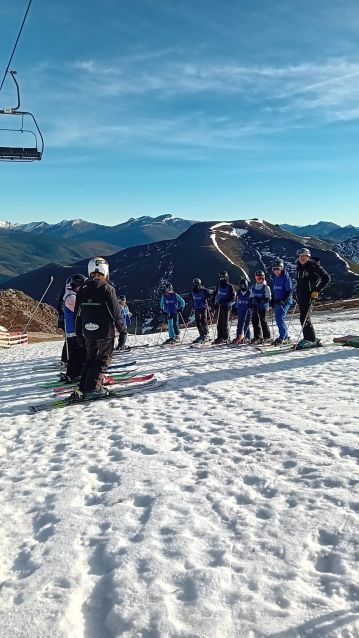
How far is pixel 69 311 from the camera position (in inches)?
533

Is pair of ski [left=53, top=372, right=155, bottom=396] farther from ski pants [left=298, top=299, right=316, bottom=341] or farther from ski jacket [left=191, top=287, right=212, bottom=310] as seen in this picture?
ski jacket [left=191, top=287, right=212, bottom=310]

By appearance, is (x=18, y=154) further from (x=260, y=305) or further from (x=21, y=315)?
(x=21, y=315)

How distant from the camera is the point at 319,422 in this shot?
7.29 meters

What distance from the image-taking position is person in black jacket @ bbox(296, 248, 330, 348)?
1462 centimetres

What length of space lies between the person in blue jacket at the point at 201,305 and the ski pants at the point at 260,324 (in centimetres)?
297

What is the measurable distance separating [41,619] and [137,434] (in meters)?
4.20

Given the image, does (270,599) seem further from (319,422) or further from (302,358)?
(302,358)

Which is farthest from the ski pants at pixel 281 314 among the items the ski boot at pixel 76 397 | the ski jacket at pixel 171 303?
the ski boot at pixel 76 397

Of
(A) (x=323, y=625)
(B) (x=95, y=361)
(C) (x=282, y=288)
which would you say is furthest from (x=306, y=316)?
(A) (x=323, y=625)

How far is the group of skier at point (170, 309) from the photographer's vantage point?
10.1 meters

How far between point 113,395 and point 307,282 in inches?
294

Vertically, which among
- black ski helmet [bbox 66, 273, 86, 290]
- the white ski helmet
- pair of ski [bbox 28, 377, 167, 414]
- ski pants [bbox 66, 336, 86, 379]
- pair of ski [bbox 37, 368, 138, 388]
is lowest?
pair of ski [bbox 28, 377, 167, 414]

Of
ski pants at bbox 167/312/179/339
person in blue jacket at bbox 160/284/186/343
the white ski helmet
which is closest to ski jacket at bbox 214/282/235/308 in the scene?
person in blue jacket at bbox 160/284/186/343

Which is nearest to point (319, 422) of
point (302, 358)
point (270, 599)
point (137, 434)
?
point (137, 434)
